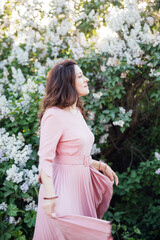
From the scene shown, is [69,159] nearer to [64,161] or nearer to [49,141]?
[64,161]

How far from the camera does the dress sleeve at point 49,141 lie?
1605 millimetres

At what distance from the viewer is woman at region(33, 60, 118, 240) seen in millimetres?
1578

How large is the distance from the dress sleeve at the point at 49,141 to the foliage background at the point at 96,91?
2.96 ft

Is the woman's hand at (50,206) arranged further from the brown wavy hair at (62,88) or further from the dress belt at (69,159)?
the brown wavy hair at (62,88)

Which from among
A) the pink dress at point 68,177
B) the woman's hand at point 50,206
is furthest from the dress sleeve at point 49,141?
the woman's hand at point 50,206

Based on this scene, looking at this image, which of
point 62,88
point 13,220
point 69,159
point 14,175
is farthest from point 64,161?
point 13,220

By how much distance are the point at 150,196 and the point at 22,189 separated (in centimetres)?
206

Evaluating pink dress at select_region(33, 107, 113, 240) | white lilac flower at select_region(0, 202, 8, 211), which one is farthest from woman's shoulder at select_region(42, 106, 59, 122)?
white lilac flower at select_region(0, 202, 8, 211)

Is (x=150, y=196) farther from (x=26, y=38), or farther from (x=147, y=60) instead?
(x=26, y=38)

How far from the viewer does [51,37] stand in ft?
12.9

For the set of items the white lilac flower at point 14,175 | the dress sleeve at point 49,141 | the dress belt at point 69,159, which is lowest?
the white lilac flower at point 14,175

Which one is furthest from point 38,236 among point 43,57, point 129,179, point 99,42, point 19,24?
point 19,24

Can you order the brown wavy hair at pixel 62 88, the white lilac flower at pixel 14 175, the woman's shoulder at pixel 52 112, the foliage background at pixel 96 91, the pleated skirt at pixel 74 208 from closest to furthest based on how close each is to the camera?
the pleated skirt at pixel 74 208, the woman's shoulder at pixel 52 112, the brown wavy hair at pixel 62 88, the white lilac flower at pixel 14 175, the foliage background at pixel 96 91

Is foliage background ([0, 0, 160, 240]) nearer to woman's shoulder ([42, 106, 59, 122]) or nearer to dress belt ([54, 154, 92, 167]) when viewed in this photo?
dress belt ([54, 154, 92, 167])
